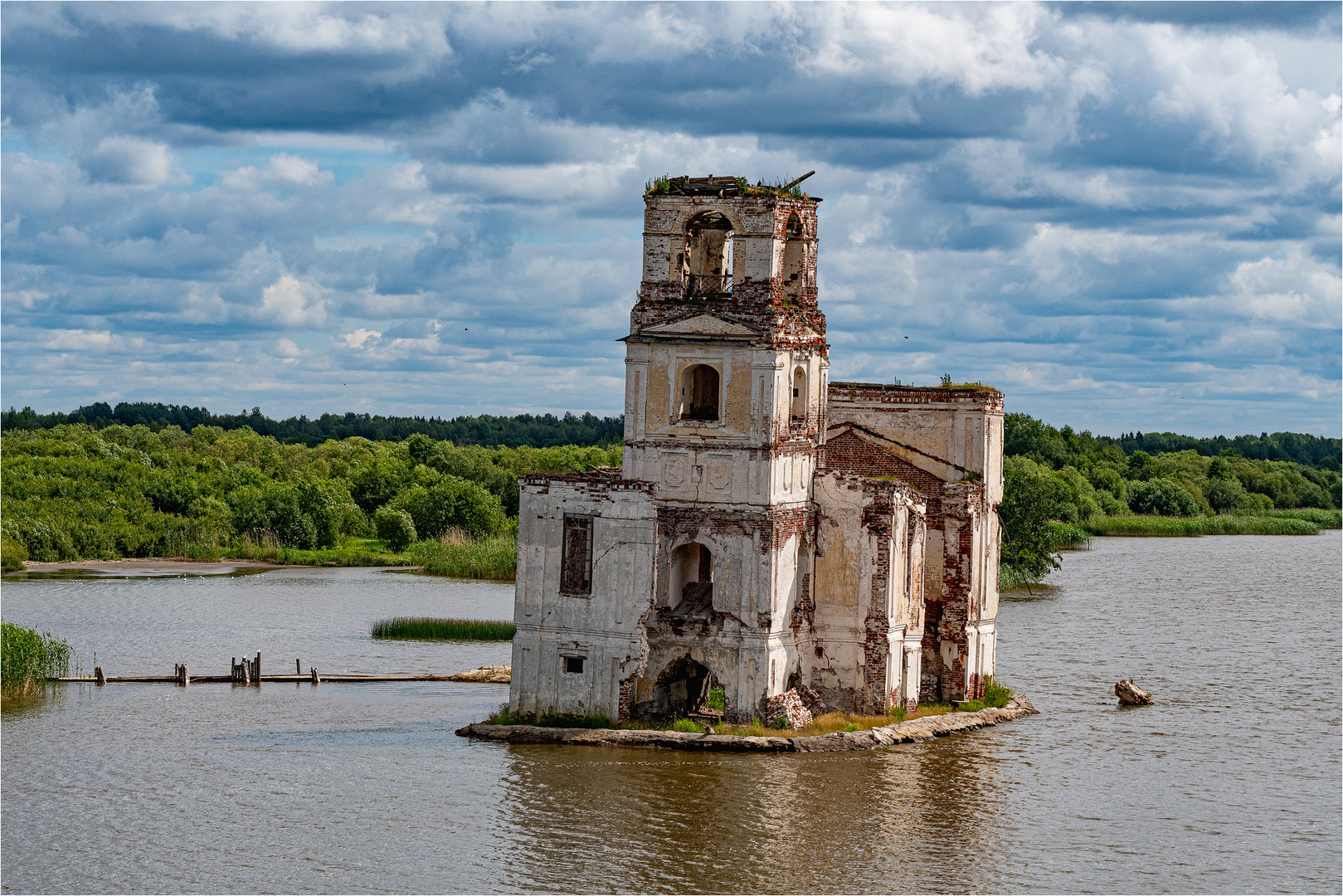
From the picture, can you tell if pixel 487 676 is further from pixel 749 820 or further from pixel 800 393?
pixel 749 820

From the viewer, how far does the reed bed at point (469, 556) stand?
71.1 meters

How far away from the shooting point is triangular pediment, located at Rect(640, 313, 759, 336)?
34.5m

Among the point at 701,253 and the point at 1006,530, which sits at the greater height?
the point at 701,253

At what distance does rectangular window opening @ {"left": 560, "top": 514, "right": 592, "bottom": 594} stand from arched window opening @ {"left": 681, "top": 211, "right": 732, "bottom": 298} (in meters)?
5.28

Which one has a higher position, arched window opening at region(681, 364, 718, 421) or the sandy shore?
arched window opening at region(681, 364, 718, 421)

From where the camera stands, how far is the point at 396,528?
7831cm

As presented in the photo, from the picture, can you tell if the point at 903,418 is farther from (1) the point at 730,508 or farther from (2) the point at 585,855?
(2) the point at 585,855

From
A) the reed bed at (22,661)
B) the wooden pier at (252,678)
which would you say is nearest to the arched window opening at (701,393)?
the wooden pier at (252,678)

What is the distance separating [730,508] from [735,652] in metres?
2.88

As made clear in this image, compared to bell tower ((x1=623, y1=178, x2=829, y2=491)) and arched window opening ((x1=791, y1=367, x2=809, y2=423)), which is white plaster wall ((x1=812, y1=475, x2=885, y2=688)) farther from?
arched window opening ((x1=791, y1=367, x2=809, y2=423))

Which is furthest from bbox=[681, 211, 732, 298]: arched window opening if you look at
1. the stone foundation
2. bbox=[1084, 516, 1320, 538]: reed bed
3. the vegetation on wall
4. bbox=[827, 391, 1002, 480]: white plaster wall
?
bbox=[1084, 516, 1320, 538]: reed bed

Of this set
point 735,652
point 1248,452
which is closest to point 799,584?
point 735,652

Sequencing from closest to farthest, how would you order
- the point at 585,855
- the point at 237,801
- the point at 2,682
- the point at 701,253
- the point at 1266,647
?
the point at 585,855, the point at 237,801, the point at 701,253, the point at 2,682, the point at 1266,647

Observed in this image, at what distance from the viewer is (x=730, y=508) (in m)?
34.2
